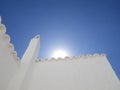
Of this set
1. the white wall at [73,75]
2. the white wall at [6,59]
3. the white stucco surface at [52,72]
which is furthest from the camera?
the white wall at [73,75]

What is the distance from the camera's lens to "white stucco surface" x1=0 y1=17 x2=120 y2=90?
4242mm

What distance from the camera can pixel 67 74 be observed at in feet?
18.4

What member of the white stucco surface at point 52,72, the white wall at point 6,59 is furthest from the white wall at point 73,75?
the white wall at point 6,59

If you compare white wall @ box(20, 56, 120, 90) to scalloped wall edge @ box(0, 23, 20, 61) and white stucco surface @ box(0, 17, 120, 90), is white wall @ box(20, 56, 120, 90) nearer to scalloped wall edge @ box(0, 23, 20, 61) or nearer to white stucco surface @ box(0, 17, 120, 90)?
white stucco surface @ box(0, 17, 120, 90)

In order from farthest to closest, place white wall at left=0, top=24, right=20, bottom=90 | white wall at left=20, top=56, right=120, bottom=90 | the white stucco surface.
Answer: white wall at left=20, top=56, right=120, bottom=90 < the white stucco surface < white wall at left=0, top=24, right=20, bottom=90

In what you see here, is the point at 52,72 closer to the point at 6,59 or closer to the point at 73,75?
the point at 73,75

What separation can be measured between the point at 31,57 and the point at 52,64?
3.34ft

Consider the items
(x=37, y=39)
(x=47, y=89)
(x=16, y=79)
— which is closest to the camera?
(x=16, y=79)

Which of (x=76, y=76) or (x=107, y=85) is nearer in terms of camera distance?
(x=107, y=85)

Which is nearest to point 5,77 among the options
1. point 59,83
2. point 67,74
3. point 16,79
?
point 16,79

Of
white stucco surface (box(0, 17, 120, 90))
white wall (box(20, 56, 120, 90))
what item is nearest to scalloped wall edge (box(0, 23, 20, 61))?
white stucco surface (box(0, 17, 120, 90))

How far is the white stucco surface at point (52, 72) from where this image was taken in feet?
13.9

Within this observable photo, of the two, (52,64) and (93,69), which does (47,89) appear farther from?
(93,69)

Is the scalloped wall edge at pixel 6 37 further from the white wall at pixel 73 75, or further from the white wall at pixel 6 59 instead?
the white wall at pixel 73 75
